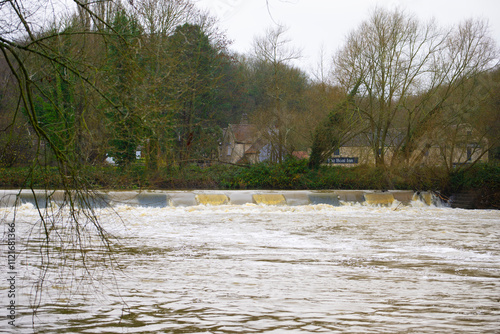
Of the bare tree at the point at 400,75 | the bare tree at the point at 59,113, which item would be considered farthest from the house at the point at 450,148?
the bare tree at the point at 59,113

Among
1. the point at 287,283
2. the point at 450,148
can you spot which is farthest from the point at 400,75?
the point at 287,283

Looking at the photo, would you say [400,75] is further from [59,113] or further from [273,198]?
[59,113]

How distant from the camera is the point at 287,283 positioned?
20.7 ft

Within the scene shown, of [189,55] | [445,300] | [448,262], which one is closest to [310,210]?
[448,262]

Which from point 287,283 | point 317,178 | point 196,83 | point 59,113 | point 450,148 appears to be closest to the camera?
point 59,113

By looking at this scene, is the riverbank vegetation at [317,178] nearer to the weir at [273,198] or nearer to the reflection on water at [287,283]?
the weir at [273,198]

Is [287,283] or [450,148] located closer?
[287,283]

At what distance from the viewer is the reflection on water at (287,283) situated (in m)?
4.73

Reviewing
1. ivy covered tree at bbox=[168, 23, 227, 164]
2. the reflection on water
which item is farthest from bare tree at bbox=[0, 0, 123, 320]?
ivy covered tree at bbox=[168, 23, 227, 164]

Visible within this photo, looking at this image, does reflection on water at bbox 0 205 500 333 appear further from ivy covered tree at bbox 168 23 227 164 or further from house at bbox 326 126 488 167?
ivy covered tree at bbox 168 23 227 164

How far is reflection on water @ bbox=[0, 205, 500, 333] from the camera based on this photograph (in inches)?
186

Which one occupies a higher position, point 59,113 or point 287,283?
point 59,113

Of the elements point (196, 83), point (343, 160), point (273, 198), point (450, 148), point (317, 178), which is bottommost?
point (273, 198)

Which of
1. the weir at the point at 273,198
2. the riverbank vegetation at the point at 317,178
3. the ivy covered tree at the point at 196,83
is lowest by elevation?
the weir at the point at 273,198
